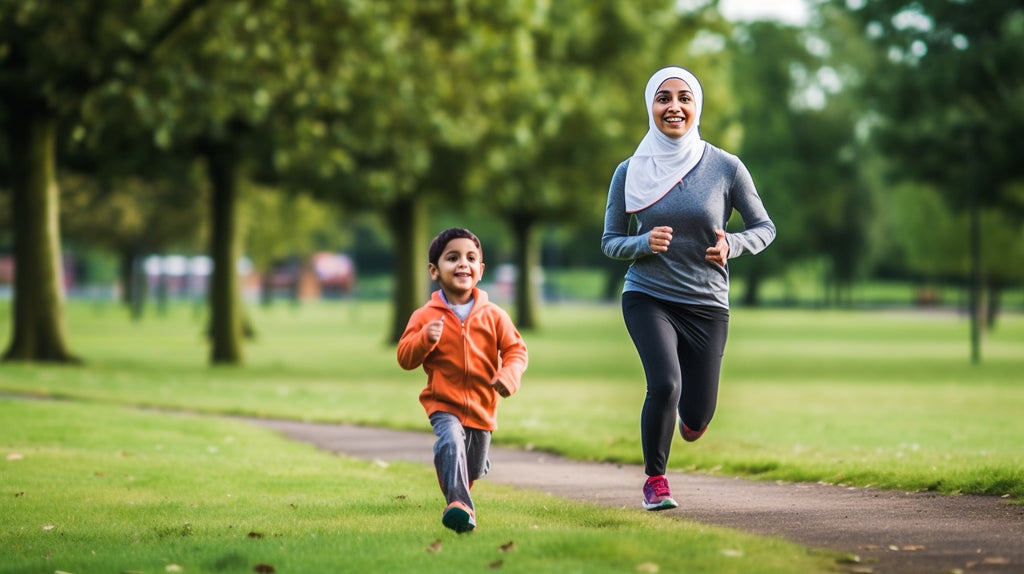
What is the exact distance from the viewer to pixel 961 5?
95.0 ft

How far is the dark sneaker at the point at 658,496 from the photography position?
7.52m

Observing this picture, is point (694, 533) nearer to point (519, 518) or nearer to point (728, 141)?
point (519, 518)

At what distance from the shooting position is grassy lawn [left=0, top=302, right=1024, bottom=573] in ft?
20.7

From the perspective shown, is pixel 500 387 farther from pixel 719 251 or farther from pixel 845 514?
pixel 845 514

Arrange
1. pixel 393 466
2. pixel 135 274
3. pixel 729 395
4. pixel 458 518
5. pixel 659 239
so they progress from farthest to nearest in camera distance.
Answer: pixel 135 274, pixel 729 395, pixel 393 466, pixel 659 239, pixel 458 518

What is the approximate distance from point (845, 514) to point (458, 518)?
87.2 inches

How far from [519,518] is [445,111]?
23.3 metres

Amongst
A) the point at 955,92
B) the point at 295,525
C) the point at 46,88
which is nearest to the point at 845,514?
the point at 295,525

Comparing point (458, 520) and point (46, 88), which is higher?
point (46, 88)

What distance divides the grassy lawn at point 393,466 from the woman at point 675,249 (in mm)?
715

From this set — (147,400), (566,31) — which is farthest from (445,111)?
(147,400)

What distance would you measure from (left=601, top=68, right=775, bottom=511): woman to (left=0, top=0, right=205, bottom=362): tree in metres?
17.1

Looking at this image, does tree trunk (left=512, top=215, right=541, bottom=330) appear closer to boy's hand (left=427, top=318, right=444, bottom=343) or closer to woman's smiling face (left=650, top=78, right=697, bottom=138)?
woman's smiling face (left=650, top=78, right=697, bottom=138)

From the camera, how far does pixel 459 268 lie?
22.4ft
